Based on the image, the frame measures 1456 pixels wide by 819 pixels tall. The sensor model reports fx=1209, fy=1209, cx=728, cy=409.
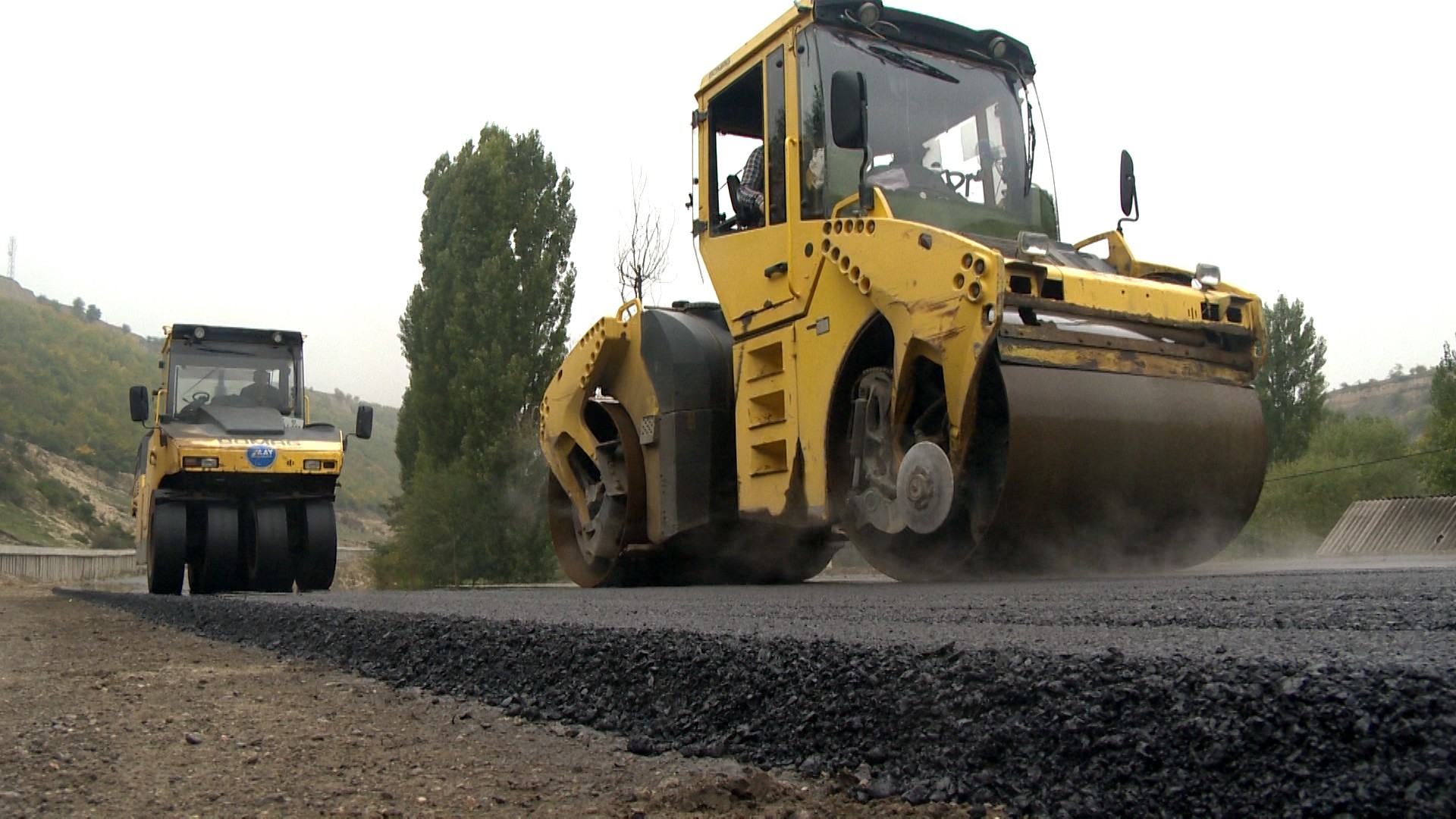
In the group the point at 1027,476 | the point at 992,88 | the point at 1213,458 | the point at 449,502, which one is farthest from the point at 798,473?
the point at 449,502

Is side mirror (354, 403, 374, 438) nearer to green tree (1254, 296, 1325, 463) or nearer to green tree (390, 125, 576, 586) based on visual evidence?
green tree (390, 125, 576, 586)

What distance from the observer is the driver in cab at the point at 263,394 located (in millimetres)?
11805

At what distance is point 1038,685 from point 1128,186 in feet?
17.1

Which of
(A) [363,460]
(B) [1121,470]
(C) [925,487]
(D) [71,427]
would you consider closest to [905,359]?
(C) [925,487]

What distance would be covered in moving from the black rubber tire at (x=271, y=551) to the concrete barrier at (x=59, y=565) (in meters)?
13.6

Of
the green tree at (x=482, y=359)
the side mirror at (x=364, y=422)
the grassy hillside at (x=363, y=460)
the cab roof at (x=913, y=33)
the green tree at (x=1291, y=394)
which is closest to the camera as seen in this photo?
the cab roof at (x=913, y=33)

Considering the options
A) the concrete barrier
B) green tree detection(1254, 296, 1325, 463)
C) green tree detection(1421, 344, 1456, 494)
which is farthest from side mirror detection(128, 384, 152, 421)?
green tree detection(1254, 296, 1325, 463)

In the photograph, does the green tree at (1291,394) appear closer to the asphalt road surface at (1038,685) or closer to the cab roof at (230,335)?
the cab roof at (230,335)

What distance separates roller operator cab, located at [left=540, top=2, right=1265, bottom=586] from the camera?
16.4ft

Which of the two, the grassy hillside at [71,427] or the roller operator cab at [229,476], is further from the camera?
the grassy hillside at [71,427]

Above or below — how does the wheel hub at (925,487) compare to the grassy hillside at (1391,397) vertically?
below

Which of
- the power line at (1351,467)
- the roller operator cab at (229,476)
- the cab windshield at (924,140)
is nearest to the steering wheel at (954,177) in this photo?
the cab windshield at (924,140)

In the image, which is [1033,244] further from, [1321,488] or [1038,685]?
[1321,488]

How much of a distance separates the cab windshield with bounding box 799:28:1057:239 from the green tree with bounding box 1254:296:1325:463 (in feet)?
83.2
